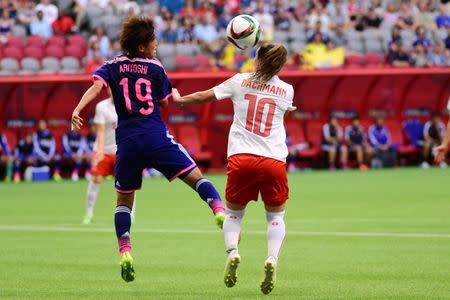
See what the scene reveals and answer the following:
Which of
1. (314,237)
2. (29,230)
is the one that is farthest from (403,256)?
(29,230)

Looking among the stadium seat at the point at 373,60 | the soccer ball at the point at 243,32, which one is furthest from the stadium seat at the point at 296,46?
the soccer ball at the point at 243,32

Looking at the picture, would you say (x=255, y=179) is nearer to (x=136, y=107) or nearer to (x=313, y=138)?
(x=136, y=107)

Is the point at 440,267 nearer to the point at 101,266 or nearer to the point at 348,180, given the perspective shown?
the point at 101,266

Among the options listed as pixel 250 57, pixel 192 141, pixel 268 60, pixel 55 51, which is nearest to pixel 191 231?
pixel 268 60

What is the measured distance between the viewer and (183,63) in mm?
34625

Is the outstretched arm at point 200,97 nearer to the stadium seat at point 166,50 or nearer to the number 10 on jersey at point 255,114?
the number 10 on jersey at point 255,114

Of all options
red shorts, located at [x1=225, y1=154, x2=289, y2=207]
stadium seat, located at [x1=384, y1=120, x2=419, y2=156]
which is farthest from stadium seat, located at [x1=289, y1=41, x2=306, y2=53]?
red shorts, located at [x1=225, y1=154, x2=289, y2=207]

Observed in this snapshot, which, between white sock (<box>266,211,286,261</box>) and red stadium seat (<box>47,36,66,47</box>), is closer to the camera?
white sock (<box>266,211,286,261</box>)

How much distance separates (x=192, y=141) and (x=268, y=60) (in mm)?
23778

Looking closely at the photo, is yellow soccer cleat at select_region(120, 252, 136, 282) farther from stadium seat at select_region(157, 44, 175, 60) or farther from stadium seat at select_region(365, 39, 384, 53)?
stadium seat at select_region(365, 39, 384, 53)

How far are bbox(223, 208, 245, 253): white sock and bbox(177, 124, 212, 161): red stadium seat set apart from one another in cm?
2284

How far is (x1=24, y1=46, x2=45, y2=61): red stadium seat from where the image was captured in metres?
34.0

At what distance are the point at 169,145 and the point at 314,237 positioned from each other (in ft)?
17.5

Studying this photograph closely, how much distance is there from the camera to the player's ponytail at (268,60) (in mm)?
10992
